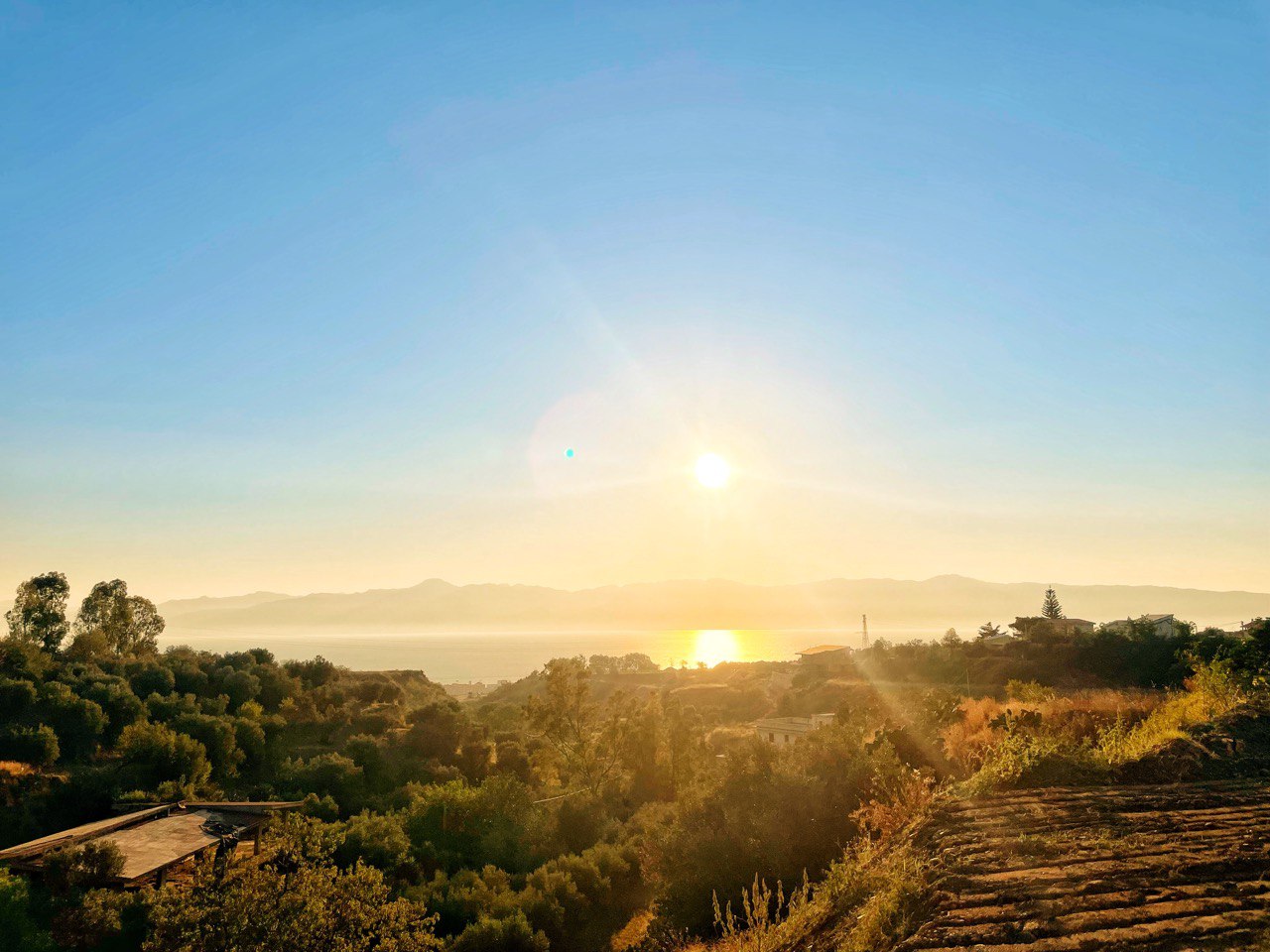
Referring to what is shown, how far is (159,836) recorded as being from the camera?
22922 millimetres

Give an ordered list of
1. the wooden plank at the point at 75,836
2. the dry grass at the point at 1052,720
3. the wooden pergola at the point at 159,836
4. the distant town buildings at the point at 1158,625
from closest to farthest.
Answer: the dry grass at the point at 1052,720, the wooden pergola at the point at 159,836, the wooden plank at the point at 75,836, the distant town buildings at the point at 1158,625

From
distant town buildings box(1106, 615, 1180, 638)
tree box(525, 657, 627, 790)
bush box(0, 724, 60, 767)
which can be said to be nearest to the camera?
bush box(0, 724, 60, 767)

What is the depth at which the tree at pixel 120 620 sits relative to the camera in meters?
54.6

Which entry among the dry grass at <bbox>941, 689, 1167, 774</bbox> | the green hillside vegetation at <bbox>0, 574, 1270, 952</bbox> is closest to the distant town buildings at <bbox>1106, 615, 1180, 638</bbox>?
the green hillside vegetation at <bbox>0, 574, 1270, 952</bbox>

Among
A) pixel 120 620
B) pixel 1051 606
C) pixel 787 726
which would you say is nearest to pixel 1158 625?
pixel 1051 606

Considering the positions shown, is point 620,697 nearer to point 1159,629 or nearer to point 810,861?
point 810,861

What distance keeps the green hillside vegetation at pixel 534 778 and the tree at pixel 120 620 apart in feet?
0.75

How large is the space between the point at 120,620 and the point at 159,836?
1673 inches

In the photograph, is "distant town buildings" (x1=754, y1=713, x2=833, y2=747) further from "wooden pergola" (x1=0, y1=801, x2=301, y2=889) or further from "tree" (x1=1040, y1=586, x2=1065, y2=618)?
"tree" (x1=1040, y1=586, x2=1065, y2=618)

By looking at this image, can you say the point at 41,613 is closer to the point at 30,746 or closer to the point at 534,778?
the point at 30,746

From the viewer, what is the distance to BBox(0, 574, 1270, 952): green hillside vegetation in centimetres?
991

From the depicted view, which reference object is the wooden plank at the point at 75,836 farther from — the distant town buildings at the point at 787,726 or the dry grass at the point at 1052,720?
the distant town buildings at the point at 787,726

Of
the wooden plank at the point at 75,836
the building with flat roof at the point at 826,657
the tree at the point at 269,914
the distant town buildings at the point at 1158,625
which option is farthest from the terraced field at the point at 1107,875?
the building with flat roof at the point at 826,657

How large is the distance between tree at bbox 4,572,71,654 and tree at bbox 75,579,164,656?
2031 mm
